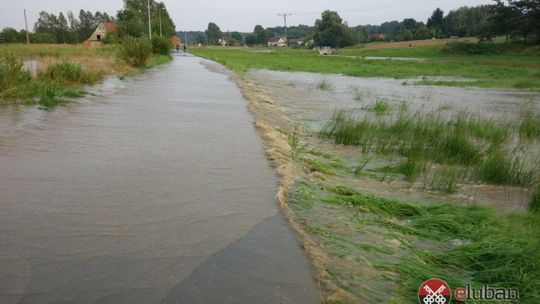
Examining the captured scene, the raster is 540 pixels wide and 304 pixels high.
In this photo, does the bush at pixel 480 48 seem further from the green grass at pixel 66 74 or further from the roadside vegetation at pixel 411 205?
the green grass at pixel 66 74

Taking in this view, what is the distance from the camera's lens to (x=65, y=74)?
13.8 metres

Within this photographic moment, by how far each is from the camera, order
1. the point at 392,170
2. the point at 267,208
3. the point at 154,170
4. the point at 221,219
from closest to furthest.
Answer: the point at 221,219 → the point at 267,208 → the point at 154,170 → the point at 392,170

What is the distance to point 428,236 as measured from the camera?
4207 millimetres

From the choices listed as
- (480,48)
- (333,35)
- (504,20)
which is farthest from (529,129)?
(333,35)

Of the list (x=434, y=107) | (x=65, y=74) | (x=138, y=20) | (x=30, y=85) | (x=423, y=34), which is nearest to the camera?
(x=30, y=85)

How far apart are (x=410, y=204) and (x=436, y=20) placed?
126600 millimetres

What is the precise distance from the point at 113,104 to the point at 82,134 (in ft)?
13.5

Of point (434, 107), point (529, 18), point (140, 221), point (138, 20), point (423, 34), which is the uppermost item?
point (138, 20)

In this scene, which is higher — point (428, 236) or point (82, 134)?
point (82, 134)

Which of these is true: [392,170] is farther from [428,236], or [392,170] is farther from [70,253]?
[70,253]

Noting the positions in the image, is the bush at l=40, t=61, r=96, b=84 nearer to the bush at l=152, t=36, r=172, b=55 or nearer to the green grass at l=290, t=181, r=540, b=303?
the green grass at l=290, t=181, r=540, b=303

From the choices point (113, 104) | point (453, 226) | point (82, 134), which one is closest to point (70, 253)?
point (453, 226)

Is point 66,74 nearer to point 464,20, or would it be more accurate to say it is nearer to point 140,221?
point 140,221

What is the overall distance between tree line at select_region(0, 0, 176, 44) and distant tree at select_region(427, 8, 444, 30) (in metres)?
72.3
